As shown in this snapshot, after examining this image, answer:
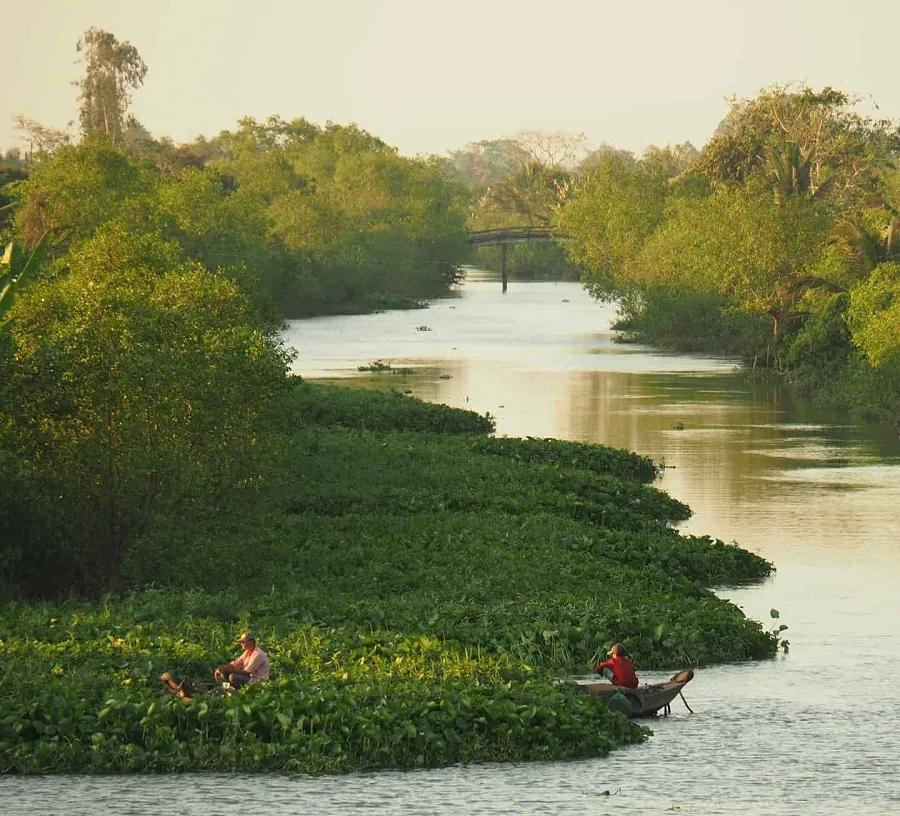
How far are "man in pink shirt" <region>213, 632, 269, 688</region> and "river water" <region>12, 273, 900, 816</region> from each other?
8.13 feet

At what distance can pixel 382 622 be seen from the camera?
105ft

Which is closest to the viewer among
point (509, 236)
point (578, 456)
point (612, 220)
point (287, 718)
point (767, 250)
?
point (287, 718)

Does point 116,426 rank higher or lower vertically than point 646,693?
higher

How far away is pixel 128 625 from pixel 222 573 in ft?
19.7

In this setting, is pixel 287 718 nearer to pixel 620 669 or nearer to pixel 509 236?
pixel 620 669

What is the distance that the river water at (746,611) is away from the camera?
77.2 ft

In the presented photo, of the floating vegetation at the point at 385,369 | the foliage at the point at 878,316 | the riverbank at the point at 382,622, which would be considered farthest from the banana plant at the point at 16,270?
the floating vegetation at the point at 385,369

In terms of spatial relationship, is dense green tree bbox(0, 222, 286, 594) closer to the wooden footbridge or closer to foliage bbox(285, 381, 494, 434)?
foliage bbox(285, 381, 494, 434)

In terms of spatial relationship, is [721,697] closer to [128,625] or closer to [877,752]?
[877,752]

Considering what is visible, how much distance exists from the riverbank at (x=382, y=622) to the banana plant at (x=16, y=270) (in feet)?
19.5

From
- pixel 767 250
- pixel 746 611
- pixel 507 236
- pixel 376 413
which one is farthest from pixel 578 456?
pixel 507 236

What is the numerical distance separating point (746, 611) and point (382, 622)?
1009 cm

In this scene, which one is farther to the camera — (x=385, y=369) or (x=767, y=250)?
(x=385, y=369)

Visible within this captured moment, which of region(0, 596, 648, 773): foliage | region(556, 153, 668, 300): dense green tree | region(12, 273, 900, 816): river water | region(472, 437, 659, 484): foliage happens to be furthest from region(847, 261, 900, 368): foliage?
region(0, 596, 648, 773): foliage
